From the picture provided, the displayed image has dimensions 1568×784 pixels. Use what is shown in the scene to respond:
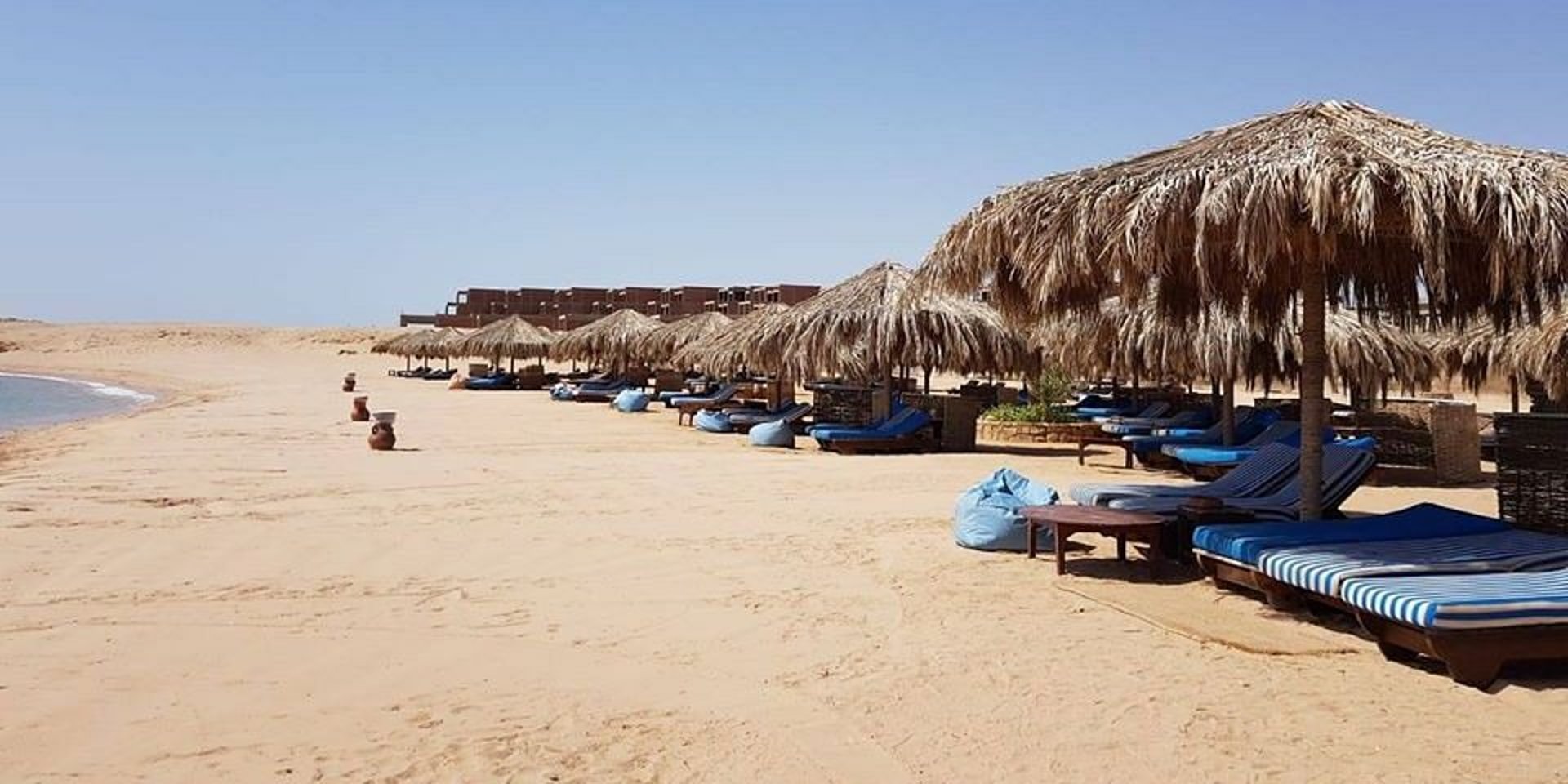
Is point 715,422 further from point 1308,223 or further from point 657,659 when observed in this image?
point 657,659

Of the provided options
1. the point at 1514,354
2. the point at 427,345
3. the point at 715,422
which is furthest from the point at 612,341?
the point at 1514,354

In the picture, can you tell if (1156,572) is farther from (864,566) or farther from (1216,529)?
(864,566)

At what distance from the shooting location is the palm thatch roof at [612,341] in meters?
28.3

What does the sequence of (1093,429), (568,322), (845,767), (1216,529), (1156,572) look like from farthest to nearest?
Result: (568,322) < (1093,429) < (1156,572) < (1216,529) < (845,767)

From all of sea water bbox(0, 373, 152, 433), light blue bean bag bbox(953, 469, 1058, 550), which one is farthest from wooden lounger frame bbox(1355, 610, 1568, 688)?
sea water bbox(0, 373, 152, 433)

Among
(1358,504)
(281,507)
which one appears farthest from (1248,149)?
(281,507)

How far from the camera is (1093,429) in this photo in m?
15.4

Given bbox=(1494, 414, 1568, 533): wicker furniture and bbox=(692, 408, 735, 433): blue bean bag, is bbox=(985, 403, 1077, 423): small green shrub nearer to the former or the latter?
bbox=(692, 408, 735, 433): blue bean bag

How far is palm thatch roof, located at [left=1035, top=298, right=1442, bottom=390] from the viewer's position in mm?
12336

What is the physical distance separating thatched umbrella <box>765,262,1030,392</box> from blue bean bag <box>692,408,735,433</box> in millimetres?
2729

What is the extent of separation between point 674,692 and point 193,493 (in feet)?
24.7

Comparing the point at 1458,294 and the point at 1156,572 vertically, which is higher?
the point at 1458,294

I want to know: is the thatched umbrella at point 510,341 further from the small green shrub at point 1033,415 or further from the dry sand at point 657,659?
the dry sand at point 657,659

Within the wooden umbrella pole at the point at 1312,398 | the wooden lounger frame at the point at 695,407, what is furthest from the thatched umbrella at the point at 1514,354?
the wooden lounger frame at the point at 695,407
